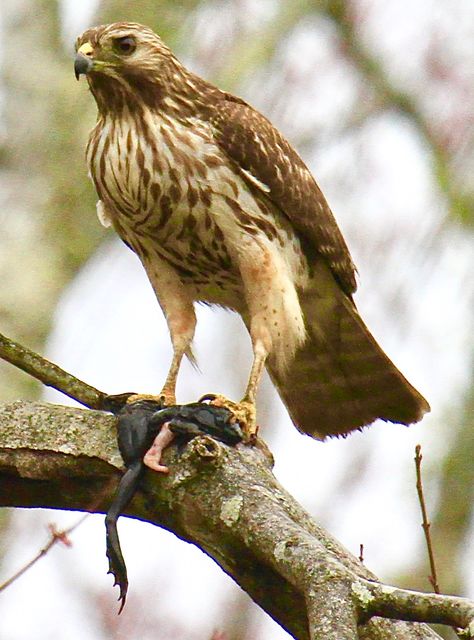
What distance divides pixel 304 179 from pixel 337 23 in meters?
4.26

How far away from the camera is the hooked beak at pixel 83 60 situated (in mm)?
4746

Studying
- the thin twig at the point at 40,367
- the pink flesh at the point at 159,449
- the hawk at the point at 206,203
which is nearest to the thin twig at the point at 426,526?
the pink flesh at the point at 159,449

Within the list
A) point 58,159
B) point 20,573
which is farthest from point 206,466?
point 58,159

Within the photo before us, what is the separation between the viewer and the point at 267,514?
3188 millimetres

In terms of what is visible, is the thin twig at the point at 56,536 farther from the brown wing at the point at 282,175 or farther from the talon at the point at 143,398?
the brown wing at the point at 282,175

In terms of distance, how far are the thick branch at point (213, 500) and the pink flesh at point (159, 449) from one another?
2 cm

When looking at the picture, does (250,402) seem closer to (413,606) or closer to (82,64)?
(82,64)

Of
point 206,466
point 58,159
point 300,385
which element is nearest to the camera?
point 206,466

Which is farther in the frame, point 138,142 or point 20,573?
point 138,142

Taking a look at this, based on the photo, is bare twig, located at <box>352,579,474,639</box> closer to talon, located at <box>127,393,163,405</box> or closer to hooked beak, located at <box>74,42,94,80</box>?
talon, located at <box>127,393,163,405</box>

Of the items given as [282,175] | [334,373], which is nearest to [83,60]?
[282,175]

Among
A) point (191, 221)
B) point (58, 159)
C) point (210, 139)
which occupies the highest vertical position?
point (58, 159)

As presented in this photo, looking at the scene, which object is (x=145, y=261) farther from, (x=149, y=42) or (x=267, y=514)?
(x=267, y=514)

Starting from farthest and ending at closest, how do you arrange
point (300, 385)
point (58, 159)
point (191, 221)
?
point (58, 159), point (300, 385), point (191, 221)
